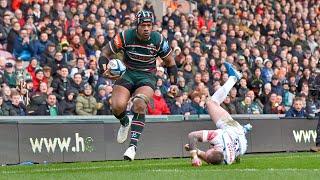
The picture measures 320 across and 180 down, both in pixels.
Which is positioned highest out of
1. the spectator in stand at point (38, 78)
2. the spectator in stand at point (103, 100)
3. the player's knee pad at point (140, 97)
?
the player's knee pad at point (140, 97)

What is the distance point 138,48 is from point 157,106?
740 cm

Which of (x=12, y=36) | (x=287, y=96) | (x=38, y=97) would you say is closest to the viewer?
(x=38, y=97)

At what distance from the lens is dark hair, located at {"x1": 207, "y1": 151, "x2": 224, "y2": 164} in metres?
15.0

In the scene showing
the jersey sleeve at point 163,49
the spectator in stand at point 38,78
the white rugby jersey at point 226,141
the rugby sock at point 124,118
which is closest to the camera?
the white rugby jersey at point 226,141

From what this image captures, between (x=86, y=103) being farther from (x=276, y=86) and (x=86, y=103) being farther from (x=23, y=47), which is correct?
(x=276, y=86)

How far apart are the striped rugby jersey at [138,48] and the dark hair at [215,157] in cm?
243

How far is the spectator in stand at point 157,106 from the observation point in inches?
933

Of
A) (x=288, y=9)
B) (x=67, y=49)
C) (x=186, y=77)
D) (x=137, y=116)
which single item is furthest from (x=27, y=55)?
(x=288, y=9)

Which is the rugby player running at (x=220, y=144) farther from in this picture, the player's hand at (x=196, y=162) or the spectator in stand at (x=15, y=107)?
the spectator in stand at (x=15, y=107)

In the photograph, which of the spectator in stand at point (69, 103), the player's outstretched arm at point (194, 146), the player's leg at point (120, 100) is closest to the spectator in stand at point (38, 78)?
the spectator in stand at point (69, 103)

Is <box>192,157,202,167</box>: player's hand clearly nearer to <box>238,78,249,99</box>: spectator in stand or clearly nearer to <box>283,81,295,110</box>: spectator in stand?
<box>238,78,249,99</box>: spectator in stand

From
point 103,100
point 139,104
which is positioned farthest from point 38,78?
point 139,104

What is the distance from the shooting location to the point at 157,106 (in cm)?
2378

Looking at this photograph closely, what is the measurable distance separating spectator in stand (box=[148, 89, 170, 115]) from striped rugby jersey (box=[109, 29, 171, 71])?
6981mm
